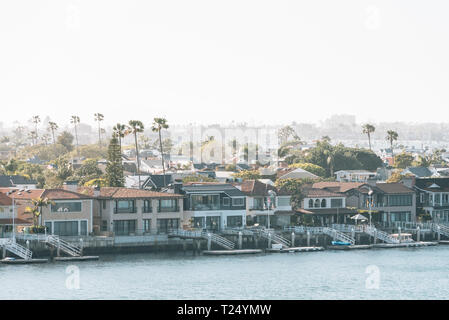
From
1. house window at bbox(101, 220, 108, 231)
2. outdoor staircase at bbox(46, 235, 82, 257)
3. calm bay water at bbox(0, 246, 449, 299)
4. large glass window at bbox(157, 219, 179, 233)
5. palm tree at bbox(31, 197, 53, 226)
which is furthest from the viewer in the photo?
large glass window at bbox(157, 219, 179, 233)

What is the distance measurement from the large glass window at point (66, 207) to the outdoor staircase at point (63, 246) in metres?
5.27

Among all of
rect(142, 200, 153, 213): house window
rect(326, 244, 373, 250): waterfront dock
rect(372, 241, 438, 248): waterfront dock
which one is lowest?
rect(372, 241, 438, 248): waterfront dock

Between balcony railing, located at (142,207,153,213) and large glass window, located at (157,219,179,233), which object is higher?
balcony railing, located at (142,207,153,213)

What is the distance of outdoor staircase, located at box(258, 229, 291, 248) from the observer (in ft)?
310

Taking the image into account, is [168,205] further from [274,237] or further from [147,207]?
[274,237]

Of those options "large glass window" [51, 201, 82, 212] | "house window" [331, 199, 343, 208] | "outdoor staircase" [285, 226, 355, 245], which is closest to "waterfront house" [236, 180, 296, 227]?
"outdoor staircase" [285, 226, 355, 245]

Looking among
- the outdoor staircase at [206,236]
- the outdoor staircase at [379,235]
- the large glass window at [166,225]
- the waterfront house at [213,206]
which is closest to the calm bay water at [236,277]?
the outdoor staircase at [206,236]

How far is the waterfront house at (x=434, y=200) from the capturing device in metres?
116

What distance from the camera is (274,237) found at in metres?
95.0

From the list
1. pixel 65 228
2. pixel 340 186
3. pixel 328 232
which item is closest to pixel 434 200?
pixel 340 186

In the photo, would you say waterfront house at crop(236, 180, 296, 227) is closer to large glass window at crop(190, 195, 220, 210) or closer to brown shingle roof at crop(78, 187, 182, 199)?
large glass window at crop(190, 195, 220, 210)

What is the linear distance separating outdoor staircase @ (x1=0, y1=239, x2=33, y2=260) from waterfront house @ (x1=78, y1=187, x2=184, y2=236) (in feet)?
35.1

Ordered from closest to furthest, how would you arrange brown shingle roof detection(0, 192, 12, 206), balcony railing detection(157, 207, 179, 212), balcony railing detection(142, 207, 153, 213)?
brown shingle roof detection(0, 192, 12, 206)
balcony railing detection(142, 207, 153, 213)
balcony railing detection(157, 207, 179, 212)
